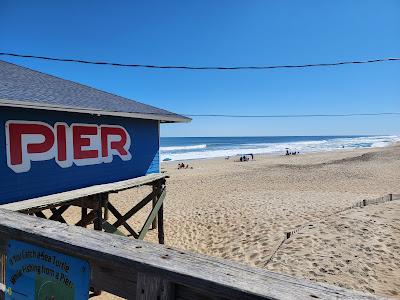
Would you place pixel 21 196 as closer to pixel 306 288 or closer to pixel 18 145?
pixel 18 145

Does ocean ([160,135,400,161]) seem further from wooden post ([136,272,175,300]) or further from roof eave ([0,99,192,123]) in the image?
wooden post ([136,272,175,300])

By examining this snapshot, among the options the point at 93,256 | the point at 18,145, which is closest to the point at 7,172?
the point at 18,145

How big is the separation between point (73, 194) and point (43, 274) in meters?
5.83

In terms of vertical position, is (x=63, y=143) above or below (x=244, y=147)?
above

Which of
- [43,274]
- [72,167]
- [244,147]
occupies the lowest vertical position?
[244,147]

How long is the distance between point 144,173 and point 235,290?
9194 millimetres

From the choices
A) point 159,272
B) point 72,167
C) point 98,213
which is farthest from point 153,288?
point 98,213

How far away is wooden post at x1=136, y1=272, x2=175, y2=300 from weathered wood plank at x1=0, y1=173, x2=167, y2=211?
5.40 metres

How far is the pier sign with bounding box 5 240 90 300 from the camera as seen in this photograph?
1.77 meters

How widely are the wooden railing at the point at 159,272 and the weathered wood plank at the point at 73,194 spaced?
191 inches

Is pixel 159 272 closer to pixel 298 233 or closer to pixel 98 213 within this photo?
pixel 98 213

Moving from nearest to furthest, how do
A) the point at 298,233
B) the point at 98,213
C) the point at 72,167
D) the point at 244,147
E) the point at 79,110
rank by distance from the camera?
the point at 79,110
the point at 72,167
the point at 98,213
the point at 298,233
the point at 244,147

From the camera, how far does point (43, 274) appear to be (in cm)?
188

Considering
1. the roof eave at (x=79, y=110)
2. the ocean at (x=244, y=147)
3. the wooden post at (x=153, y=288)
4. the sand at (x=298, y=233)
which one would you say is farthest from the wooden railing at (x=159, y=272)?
the ocean at (x=244, y=147)
